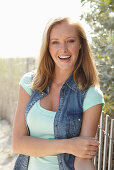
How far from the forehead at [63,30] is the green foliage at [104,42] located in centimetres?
71

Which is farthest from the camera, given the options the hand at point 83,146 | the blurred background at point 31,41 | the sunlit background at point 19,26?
the sunlit background at point 19,26

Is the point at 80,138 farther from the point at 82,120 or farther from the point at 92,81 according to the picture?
the point at 92,81

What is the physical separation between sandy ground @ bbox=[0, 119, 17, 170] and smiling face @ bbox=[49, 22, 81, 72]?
10.9 ft

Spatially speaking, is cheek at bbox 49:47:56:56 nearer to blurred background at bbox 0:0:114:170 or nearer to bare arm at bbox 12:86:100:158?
blurred background at bbox 0:0:114:170

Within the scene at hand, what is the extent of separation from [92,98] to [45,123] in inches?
14.2

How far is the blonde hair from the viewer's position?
1939mm

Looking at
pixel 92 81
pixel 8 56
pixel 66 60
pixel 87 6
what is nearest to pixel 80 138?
pixel 92 81

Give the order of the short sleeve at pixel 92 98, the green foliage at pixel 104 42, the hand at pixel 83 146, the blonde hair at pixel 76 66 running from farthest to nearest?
the green foliage at pixel 104 42, the blonde hair at pixel 76 66, the short sleeve at pixel 92 98, the hand at pixel 83 146

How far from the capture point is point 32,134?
191 cm

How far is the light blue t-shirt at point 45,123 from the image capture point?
1.82 m

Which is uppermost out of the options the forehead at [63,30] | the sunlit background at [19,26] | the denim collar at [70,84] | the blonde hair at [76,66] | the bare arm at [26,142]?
the sunlit background at [19,26]

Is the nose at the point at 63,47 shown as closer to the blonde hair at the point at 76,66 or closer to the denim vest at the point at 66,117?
the blonde hair at the point at 76,66

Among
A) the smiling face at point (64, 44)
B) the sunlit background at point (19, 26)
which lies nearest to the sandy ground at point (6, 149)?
the sunlit background at point (19, 26)

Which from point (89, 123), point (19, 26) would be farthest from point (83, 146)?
point (19, 26)
